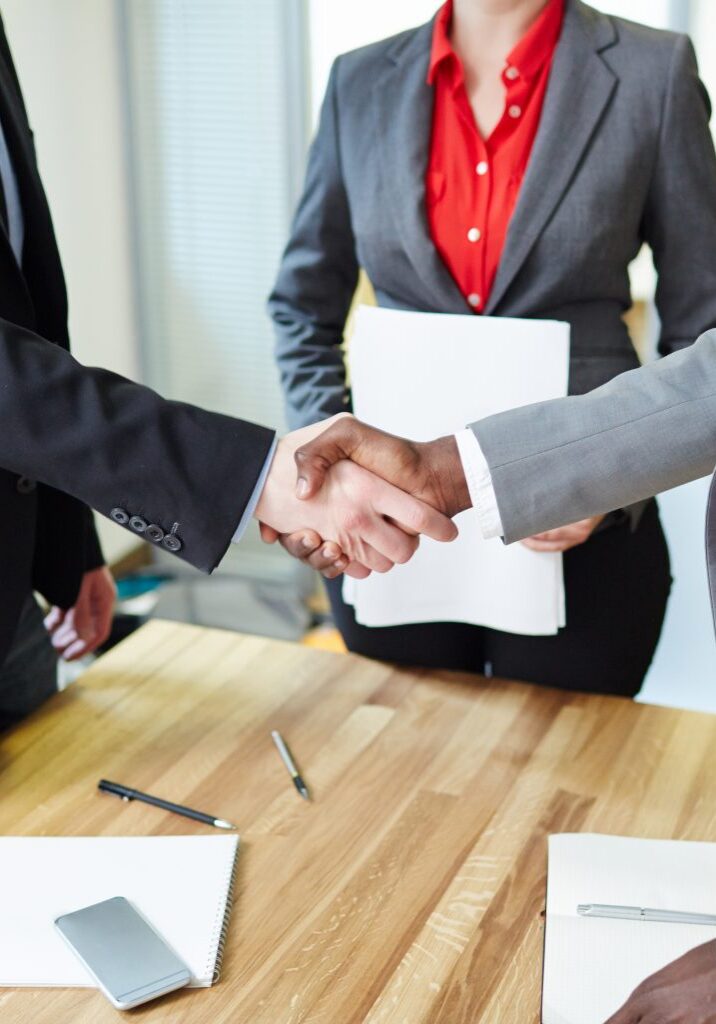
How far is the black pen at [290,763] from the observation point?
1.25m

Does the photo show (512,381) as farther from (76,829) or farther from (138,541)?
(138,541)

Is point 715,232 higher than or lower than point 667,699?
higher

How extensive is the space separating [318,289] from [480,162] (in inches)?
13.4

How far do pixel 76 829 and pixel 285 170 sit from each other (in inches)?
110

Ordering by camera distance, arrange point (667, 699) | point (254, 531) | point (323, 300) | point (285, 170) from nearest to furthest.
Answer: point (323, 300)
point (667, 699)
point (285, 170)
point (254, 531)

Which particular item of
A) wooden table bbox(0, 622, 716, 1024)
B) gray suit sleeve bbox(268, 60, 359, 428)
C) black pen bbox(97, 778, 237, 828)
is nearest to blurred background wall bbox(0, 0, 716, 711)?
gray suit sleeve bbox(268, 60, 359, 428)

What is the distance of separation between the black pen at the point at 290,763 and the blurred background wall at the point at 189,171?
7.43 feet

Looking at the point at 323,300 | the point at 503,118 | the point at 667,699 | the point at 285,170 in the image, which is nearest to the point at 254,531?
the point at 285,170

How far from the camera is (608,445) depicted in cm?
132

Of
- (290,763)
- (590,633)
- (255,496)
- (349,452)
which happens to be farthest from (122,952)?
(590,633)

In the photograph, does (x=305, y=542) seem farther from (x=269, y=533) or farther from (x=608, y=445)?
(x=608, y=445)

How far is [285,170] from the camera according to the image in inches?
142

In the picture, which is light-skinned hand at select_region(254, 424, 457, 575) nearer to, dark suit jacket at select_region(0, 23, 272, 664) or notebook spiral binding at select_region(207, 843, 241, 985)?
dark suit jacket at select_region(0, 23, 272, 664)

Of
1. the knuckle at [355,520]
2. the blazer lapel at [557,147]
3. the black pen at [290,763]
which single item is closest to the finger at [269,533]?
the knuckle at [355,520]
